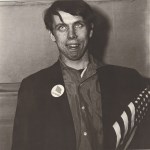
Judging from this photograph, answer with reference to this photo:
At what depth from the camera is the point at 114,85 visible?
857 mm

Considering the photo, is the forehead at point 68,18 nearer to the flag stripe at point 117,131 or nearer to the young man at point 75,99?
the young man at point 75,99

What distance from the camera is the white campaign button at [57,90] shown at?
0.83 metres

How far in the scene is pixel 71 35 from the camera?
0.81 meters

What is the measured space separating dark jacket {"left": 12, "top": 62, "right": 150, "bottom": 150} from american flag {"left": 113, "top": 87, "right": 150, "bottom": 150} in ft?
0.04

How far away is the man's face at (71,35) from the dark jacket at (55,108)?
0.05 meters

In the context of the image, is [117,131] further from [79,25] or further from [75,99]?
[79,25]

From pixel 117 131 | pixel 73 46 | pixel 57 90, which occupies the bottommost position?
pixel 117 131

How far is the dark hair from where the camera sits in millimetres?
826

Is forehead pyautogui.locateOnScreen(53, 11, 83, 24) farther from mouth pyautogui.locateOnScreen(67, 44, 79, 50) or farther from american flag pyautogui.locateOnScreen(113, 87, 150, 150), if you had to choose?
american flag pyautogui.locateOnScreen(113, 87, 150, 150)

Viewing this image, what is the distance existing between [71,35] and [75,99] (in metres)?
0.16

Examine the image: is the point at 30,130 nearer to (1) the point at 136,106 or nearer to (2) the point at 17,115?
(2) the point at 17,115

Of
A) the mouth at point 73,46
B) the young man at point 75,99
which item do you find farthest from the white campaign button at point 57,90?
the mouth at point 73,46

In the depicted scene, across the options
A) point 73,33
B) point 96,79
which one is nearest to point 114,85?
point 96,79

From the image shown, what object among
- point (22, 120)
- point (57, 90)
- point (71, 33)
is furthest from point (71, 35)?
point (22, 120)
